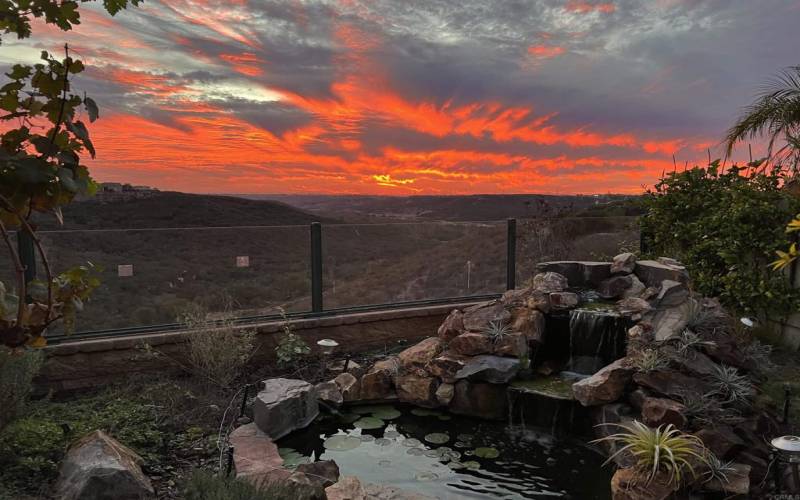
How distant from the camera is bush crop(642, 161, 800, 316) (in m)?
6.86

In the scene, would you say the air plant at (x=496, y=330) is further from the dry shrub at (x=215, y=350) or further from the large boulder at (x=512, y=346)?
the dry shrub at (x=215, y=350)

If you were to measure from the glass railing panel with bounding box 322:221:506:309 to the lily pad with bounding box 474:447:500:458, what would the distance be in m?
3.45

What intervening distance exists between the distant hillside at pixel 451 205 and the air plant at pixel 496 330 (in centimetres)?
360

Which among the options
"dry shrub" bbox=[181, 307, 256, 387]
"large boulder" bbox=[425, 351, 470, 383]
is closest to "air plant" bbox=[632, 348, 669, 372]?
"large boulder" bbox=[425, 351, 470, 383]

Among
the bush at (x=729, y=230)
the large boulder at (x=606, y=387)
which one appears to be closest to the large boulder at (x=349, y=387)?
the large boulder at (x=606, y=387)

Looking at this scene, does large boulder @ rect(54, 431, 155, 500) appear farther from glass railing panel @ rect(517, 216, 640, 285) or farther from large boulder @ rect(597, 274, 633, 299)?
glass railing panel @ rect(517, 216, 640, 285)

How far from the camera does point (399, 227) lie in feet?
27.5

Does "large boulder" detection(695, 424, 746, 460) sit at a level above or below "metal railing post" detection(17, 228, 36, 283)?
below

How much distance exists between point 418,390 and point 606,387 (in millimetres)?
2041

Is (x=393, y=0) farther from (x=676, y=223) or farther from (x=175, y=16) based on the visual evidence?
(x=676, y=223)

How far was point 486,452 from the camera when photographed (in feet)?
15.7

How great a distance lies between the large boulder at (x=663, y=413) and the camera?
14.1 feet

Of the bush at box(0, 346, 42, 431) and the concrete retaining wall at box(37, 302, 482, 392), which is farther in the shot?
the concrete retaining wall at box(37, 302, 482, 392)

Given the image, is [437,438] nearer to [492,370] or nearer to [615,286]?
[492,370]
